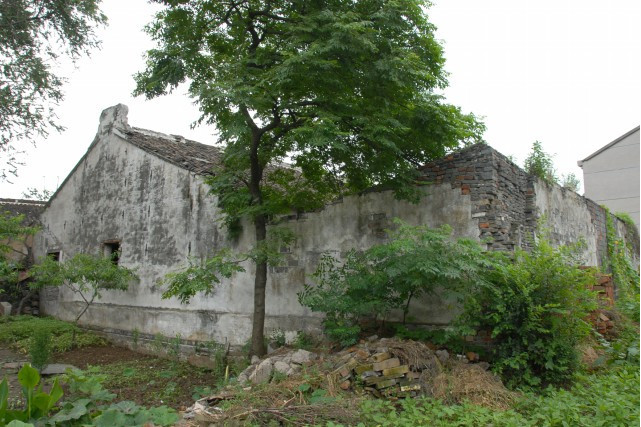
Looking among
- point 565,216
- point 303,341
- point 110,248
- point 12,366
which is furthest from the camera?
point 110,248

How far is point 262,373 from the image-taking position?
654cm

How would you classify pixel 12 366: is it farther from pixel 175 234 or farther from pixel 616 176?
pixel 616 176

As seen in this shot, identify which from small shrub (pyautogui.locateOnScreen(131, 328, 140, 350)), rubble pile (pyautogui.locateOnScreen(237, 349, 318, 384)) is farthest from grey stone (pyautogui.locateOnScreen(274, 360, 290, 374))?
small shrub (pyautogui.locateOnScreen(131, 328, 140, 350))

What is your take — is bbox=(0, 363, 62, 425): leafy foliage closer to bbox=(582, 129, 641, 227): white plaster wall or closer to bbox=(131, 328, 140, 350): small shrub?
bbox=(131, 328, 140, 350): small shrub

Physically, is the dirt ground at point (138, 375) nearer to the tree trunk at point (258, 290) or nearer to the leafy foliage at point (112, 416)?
the tree trunk at point (258, 290)

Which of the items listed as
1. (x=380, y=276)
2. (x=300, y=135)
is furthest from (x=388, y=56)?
(x=380, y=276)

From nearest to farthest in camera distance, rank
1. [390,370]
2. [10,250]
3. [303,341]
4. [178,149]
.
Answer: [390,370] < [303,341] < [178,149] < [10,250]

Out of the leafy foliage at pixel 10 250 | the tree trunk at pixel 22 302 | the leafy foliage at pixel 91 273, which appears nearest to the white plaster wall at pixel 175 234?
the leafy foliage at pixel 91 273

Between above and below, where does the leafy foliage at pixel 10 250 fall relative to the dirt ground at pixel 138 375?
above

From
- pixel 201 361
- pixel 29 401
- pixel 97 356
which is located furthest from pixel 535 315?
pixel 97 356

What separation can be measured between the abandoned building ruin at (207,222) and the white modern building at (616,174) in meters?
5.10

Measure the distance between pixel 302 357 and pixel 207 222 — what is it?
4.53 meters

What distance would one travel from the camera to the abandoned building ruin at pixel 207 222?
7363 mm

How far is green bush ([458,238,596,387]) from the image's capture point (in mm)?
6203
